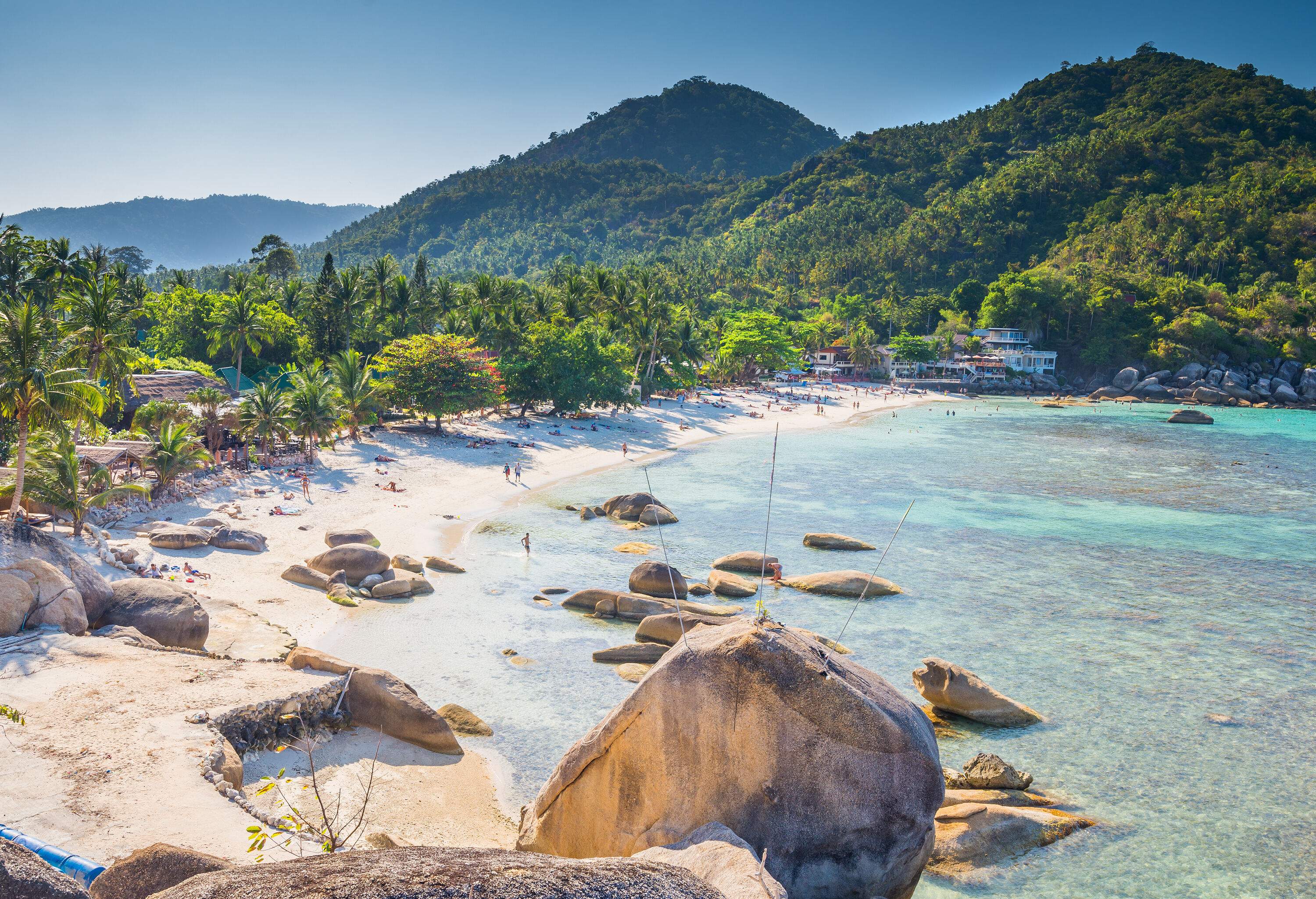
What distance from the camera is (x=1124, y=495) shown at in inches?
1641

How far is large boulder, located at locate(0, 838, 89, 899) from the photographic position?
4074 mm

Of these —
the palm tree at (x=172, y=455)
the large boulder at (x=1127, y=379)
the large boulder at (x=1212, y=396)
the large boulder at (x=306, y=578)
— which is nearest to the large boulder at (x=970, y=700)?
the large boulder at (x=306, y=578)

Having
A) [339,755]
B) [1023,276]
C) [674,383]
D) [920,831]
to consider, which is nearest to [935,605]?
[920,831]

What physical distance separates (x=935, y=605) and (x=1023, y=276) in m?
92.3

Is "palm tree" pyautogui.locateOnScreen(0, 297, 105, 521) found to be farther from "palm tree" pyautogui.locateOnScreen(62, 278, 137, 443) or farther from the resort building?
the resort building

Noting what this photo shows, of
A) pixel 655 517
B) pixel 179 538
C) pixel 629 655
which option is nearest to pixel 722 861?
pixel 629 655

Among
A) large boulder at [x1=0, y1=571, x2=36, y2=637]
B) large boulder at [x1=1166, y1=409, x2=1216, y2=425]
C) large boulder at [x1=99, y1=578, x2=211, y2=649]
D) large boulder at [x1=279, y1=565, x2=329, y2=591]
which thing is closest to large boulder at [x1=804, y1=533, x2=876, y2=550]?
large boulder at [x1=279, y1=565, x2=329, y2=591]

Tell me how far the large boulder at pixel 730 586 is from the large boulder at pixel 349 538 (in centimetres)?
1048

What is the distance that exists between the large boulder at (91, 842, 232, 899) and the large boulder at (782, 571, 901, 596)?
19059 millimetres

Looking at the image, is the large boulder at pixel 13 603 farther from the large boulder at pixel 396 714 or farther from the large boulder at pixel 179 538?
the large boulder at pixel 179 538

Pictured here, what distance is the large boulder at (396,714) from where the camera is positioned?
13.3 meters

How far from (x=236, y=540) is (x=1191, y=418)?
7825cm

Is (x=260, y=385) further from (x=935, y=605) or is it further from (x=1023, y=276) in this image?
(x=1023, y=276)

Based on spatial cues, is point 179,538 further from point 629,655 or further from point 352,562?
point 629,655
